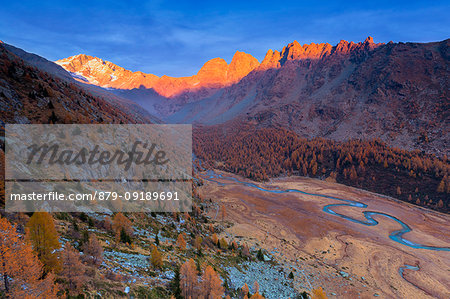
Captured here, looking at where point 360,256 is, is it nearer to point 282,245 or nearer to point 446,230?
point 282,245

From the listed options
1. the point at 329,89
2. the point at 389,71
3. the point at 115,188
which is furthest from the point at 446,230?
the point at 329,89

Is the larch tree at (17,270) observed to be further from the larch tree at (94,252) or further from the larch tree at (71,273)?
the larch tree at (94,252)

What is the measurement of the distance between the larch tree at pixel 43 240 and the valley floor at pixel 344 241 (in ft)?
98.3

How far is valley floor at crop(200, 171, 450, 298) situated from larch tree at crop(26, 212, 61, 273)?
98.3ft

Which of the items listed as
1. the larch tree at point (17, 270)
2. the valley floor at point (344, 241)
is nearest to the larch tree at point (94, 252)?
the larch tree at point (17, 270)

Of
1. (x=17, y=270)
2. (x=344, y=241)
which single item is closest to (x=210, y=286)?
(x=17, y=270)

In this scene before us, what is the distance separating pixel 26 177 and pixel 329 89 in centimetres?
21956

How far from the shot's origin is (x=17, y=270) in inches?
328

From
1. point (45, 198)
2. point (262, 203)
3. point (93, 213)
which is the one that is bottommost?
point (262, 203)

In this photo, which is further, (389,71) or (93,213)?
(389,71)

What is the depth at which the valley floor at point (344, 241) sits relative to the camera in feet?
111

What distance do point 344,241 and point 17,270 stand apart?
57.4 metres

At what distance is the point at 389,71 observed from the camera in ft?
532

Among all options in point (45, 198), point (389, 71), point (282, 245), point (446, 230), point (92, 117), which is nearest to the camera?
point (45, 198)
